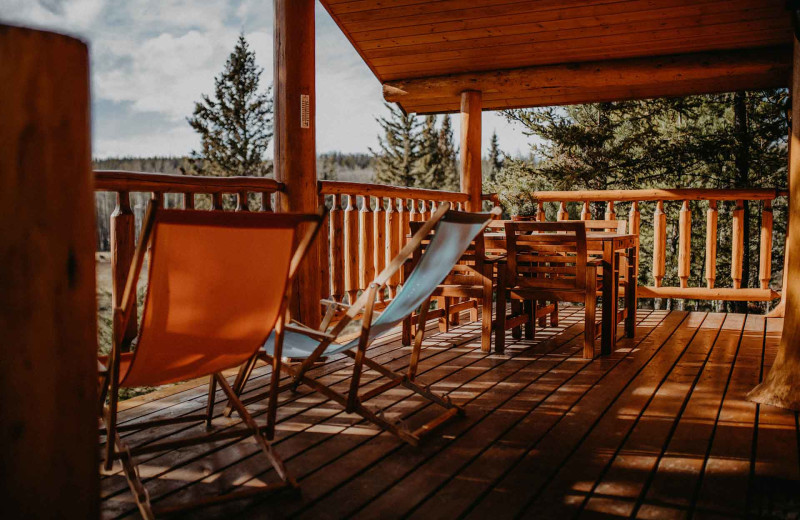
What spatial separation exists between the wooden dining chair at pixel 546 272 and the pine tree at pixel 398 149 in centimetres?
2983

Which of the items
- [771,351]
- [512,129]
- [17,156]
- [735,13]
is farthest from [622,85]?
[512,129]

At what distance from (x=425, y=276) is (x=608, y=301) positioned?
2.02 m

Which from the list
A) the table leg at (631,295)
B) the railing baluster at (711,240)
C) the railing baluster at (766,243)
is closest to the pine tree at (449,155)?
the railing baluster at (711,240)

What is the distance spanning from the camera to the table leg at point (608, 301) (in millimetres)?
4098

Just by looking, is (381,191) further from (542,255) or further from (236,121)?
(236,121)

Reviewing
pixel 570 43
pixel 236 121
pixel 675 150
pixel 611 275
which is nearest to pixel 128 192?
pixel 611 275

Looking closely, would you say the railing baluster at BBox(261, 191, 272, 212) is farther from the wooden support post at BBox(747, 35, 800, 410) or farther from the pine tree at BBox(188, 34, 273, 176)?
the pine tree at BBox(188, 34, 273, 176)

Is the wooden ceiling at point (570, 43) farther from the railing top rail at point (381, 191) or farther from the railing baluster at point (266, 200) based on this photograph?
the railing baluster at point (266, 200)

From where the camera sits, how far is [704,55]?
5.62 metres

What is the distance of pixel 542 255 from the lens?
A: 4.33m

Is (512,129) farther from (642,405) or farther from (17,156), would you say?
(17,156)

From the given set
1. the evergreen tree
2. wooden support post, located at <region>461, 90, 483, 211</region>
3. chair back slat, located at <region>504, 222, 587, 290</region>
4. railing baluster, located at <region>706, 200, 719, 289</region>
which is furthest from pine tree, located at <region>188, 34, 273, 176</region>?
chair back slat, located at <region>504, 222, 587, 290</region>

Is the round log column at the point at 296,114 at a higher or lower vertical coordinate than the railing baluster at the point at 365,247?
higher

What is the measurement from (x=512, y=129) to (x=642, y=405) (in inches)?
673
